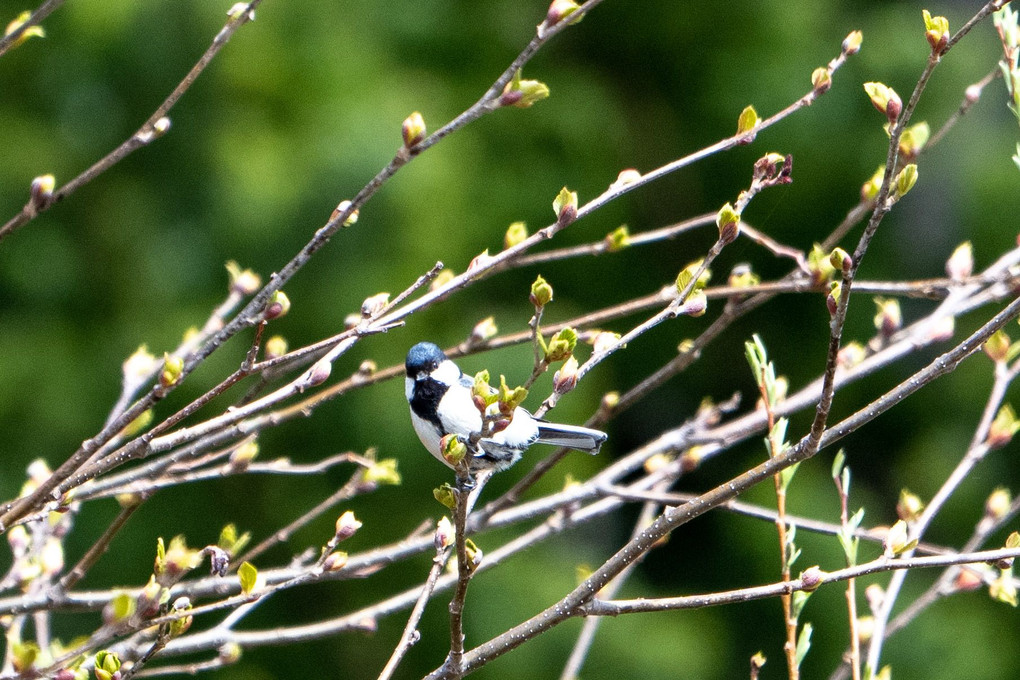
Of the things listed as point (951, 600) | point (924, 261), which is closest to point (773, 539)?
point (951, 600)

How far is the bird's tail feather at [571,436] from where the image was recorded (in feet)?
4.63

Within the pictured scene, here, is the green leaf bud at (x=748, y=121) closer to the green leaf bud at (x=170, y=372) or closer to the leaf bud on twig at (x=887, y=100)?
the leaf bud on twig at (x=887, y=100)

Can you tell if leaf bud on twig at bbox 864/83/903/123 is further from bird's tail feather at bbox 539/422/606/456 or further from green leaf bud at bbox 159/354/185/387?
green leaf bud at bbox 159/354/185/387

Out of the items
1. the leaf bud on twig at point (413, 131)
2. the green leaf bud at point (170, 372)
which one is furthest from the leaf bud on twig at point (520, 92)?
the green leaf bud at point (170, 372)

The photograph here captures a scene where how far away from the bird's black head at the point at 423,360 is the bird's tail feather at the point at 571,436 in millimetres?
214

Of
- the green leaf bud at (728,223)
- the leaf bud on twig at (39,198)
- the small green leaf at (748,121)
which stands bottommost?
the green leaf bud at (728,223)

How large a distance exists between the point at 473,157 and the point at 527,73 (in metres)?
0.46

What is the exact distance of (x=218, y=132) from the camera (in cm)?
395

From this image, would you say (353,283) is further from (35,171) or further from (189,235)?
(35,171)

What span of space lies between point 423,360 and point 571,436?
278 mm

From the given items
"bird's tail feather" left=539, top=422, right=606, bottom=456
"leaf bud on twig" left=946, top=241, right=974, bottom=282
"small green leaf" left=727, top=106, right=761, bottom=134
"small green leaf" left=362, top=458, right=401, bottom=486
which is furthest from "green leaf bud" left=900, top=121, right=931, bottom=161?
"small green leaf" left=362, top=458, right=401, bottom=486

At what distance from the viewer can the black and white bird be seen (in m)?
1.42

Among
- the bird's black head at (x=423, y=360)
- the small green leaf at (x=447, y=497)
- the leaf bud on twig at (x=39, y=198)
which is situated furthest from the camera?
the bird's black head at (x=423, y=360)

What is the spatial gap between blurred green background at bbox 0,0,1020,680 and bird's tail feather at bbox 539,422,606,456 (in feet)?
5.58
